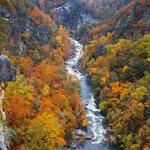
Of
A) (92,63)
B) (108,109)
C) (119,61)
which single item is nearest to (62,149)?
(108,109)

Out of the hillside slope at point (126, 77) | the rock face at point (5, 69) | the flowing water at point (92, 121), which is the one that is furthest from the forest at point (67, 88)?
the rock face at point (5, 69)

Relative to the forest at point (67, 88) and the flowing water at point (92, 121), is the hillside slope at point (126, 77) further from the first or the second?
the flowing water at point (92, 121)

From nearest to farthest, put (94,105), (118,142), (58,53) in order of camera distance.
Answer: (118,142), (94,105), (58,53)

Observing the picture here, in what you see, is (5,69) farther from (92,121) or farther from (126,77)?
(126,77)

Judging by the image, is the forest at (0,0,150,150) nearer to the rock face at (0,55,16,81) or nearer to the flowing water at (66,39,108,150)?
the flowing water at (66,39,108,150)

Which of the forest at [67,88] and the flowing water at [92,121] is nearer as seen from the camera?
the forest at [67,88]

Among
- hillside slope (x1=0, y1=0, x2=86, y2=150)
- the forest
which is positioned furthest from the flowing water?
hillside slope (x1=0, y1=0, x2=86, y2=150)

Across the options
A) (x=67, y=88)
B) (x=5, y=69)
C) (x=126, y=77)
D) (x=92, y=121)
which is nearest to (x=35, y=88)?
(x=67, y=88)

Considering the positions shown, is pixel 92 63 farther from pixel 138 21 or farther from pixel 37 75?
pixel 37 75
